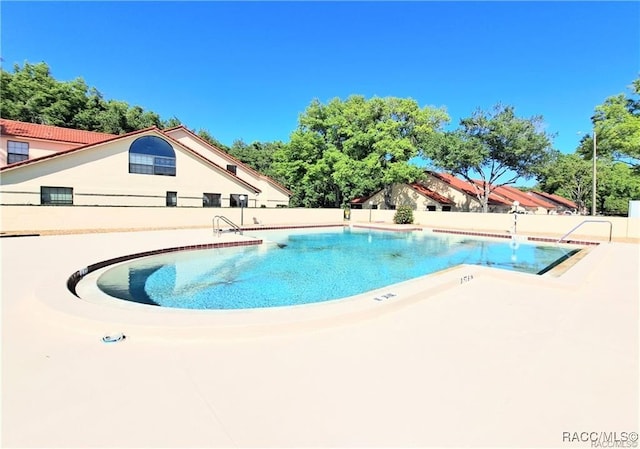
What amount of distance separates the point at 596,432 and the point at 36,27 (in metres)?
27.9

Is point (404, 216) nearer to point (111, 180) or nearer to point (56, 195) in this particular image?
point (111, 180)

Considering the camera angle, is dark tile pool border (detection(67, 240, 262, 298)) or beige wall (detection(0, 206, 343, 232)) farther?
beige wall (detection(0, 206, 343, 232))

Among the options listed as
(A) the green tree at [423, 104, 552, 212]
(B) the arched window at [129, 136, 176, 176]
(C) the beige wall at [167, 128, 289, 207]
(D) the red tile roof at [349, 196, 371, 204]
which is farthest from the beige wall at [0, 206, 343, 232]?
(A) the green tree at [423, 104, 552, 212]

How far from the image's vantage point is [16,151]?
18719 mm

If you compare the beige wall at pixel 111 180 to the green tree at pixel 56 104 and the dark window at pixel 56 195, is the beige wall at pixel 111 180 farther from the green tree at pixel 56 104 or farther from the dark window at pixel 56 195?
the green tree at pixel 56 104

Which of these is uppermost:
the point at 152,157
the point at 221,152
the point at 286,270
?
the point at 221,152

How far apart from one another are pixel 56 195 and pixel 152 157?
5.41 meters

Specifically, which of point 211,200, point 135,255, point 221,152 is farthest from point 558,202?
point 135,255

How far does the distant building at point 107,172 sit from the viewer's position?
52.6ft

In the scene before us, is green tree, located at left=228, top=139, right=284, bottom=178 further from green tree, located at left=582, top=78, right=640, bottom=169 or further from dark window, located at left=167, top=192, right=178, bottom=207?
green tree, located at left=582, top=78, right=640, bottom=169

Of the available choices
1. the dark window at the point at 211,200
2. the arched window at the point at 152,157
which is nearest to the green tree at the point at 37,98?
the arched window at the point at 152,157

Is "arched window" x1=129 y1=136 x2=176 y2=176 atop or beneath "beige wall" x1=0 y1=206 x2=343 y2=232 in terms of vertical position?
atop

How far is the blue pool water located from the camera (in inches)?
235

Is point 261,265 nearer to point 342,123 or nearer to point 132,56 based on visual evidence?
point 342,123
